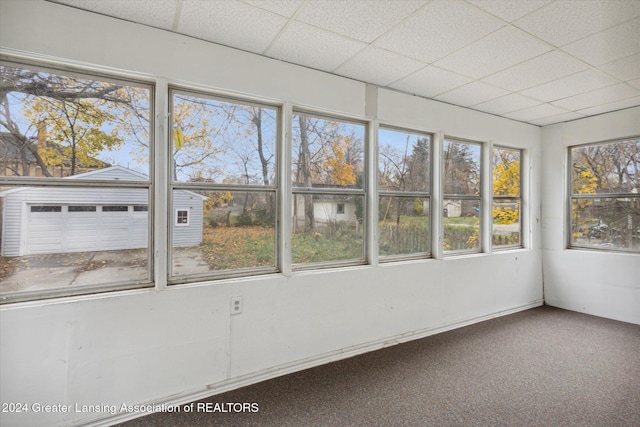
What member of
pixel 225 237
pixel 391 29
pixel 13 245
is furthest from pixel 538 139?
pixel 13 245

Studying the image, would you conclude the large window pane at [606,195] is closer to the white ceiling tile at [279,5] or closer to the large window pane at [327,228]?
the large window pane at [327,228]

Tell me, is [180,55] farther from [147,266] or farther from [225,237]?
[147,266]

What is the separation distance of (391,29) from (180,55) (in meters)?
1.51

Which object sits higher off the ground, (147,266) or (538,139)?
(538,139)

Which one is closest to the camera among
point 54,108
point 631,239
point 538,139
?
point 54,108

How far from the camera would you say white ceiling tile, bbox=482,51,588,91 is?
2461 millimetres

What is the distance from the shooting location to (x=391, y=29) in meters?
2.09

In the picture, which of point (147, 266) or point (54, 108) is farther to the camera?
point (147, 266)

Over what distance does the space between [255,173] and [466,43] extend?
190cm

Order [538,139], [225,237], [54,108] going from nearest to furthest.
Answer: [54,108] → [225,237] → [538,139]

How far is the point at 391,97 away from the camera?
124 inches

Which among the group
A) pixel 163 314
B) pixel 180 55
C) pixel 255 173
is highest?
pixel 180 55

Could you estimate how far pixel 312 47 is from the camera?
2340 millimetres

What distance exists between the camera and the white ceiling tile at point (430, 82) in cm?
276
